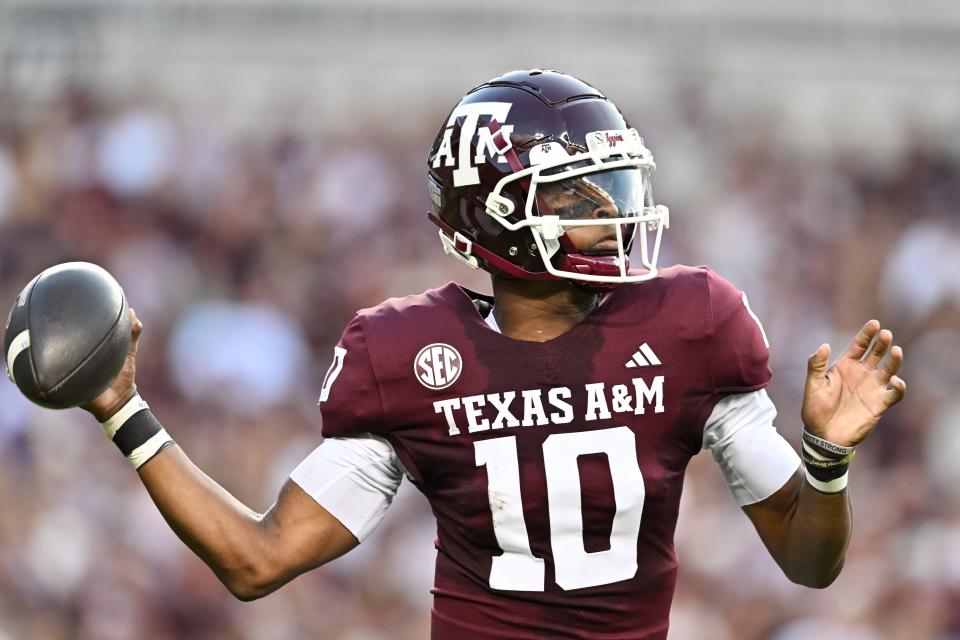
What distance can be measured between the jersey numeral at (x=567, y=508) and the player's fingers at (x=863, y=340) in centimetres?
44

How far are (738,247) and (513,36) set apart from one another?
2649 mm

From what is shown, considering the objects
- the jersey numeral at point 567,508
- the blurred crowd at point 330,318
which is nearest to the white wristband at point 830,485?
the jersey numeral at point 567,508

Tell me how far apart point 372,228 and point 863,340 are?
5.11 metres

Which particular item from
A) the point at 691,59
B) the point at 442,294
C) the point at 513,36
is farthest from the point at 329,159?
the point at 442,294

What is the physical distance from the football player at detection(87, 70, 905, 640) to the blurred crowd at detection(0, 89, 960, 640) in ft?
10.1

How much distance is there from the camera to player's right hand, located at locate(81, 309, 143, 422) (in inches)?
109

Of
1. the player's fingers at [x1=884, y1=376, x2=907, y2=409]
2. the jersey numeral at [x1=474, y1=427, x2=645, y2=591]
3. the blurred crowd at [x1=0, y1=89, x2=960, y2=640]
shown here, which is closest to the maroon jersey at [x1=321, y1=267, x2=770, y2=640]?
the jersey numeral at [x1=474, y1=427, x2=645, y2=591]

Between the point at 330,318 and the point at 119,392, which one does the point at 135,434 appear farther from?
the point at 330,318

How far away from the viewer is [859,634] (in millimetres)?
5469

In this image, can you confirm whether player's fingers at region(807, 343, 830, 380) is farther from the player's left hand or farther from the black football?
the black football

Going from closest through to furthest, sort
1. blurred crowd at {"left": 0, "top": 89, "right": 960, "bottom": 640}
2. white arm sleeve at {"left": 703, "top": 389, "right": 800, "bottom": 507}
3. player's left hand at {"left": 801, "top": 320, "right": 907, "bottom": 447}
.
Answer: player's left hand at {"left": 801, "top": 320, "right": 907, "bottom": 447} < white arm sleeve at {"left": 703, "top": 389, "right": 800, "bottom": 507} < blurred crowd at {"left": 0, "top": 89, "right": 960, "bottom": 640}

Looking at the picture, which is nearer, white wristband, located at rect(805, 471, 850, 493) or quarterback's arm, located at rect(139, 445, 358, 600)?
white wristband, located at rect(805, 471, 850, 493)

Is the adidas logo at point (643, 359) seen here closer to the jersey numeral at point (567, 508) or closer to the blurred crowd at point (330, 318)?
the jersey numeral at point (567, 508)

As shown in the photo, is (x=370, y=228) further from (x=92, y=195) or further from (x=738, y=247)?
(x=738, y=247)
